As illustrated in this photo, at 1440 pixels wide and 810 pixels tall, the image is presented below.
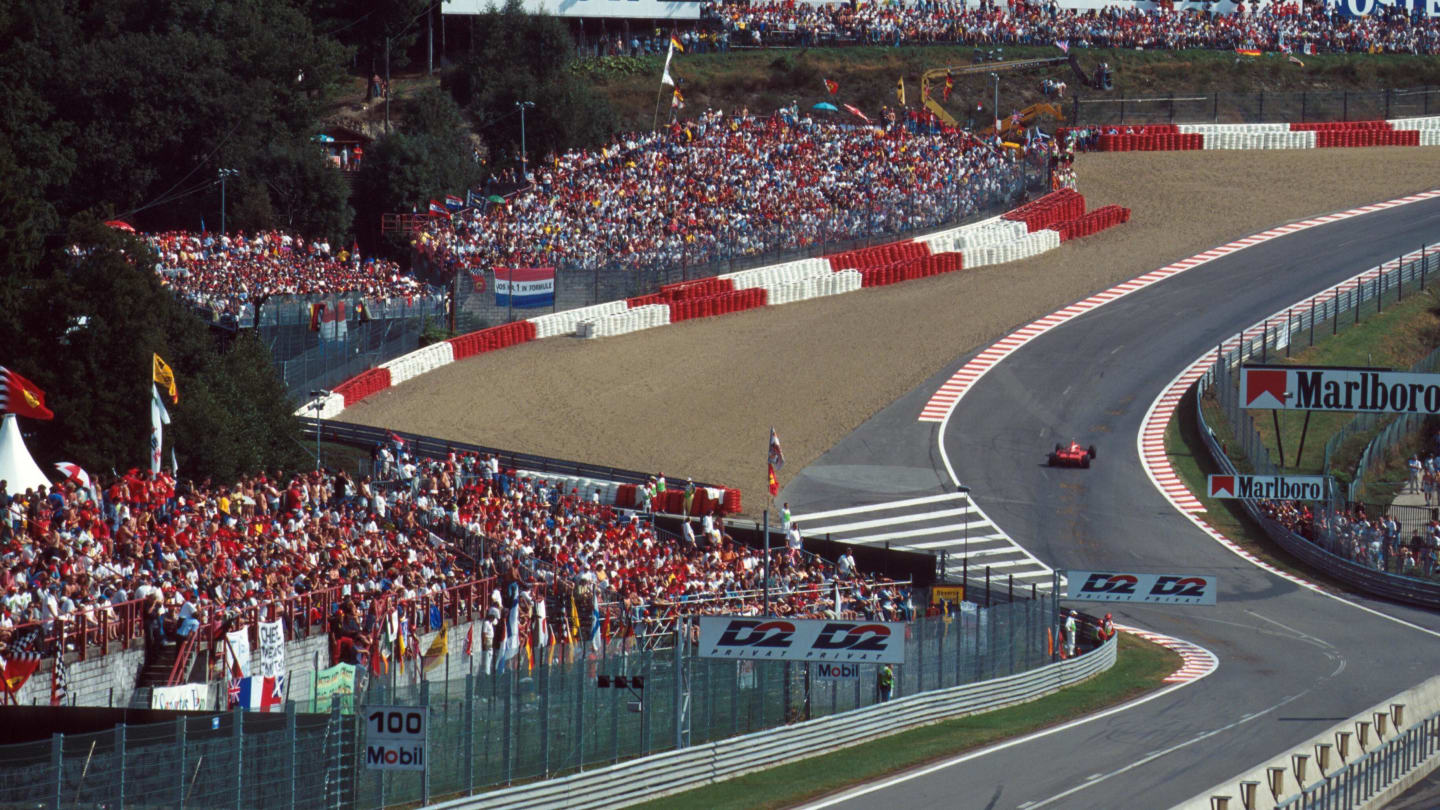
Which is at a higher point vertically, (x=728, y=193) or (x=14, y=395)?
(x=728, y=193)

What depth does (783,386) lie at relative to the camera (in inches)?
2295

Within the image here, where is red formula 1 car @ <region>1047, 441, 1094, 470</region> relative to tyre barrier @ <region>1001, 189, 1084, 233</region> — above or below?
below

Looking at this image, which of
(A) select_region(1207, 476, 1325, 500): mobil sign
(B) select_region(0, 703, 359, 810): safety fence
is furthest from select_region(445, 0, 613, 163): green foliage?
(B) select_region(0, 703, 359, 810): safety fence

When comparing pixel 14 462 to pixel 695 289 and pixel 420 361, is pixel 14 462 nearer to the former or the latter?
pixel 420 361

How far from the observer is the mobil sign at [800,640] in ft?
89.0

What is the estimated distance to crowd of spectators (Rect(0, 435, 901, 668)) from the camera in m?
27.8

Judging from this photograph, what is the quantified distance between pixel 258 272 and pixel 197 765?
3974 cm

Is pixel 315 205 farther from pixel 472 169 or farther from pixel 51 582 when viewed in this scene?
pixel 51 582

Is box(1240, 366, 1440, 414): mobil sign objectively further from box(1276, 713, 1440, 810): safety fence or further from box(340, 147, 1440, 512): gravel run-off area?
box(340, 147, 1440, 512): gravel run-off area

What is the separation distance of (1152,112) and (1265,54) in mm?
8437

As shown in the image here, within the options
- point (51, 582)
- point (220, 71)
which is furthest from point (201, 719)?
point (220, 71)

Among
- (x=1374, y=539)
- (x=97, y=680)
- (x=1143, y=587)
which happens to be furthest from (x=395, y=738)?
(x=1374, y=539)

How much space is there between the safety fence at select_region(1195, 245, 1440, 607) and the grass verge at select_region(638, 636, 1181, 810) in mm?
5335

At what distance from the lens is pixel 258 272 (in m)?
58.0
